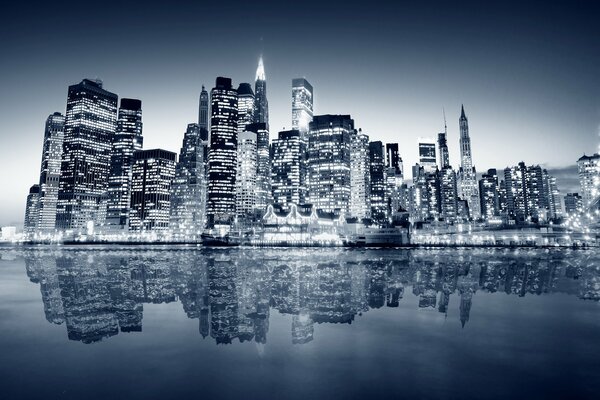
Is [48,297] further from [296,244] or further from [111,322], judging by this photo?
[296,244]

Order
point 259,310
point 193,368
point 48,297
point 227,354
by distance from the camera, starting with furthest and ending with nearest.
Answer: point 48,297 → point 259,310 → point 227,354 → point 193,368

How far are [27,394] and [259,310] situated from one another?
11.8 m

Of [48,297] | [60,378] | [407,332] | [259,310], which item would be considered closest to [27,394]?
[60,378]

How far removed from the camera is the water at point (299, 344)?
9789 millimetres

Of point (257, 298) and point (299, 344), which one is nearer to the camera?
point (299, 344)

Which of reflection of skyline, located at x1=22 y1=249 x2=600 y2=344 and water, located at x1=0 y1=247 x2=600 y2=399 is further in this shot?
reflection of skyline, located at x1=22 y1=249 x2=600 y2=344

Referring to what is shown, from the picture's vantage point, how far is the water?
979 cm

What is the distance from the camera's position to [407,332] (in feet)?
51.1

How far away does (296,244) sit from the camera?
151250 mm

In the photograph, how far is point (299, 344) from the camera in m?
13.8

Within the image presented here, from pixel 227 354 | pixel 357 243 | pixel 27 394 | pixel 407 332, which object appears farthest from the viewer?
pixel 357 243

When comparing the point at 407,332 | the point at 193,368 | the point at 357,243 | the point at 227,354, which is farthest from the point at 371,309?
the point at 357,243

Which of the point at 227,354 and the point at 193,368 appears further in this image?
the point at 227,354

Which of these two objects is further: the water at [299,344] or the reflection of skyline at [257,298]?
the reflection of skyline at [257,298]
